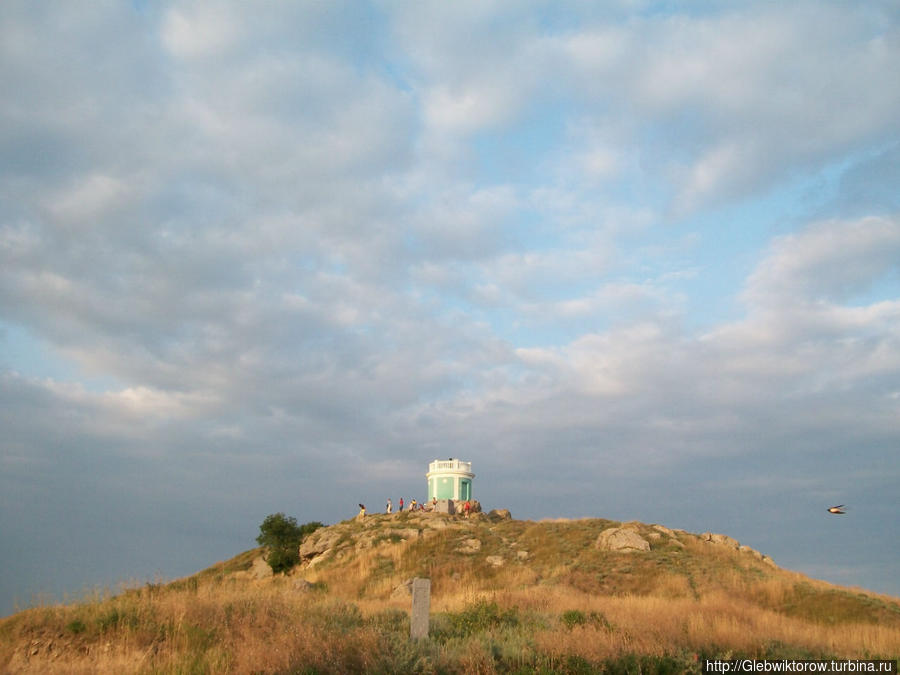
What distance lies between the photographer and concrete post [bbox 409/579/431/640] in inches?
551

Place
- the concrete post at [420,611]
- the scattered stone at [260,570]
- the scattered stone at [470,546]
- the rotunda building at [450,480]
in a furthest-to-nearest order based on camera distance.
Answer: the rotunda building at [450,480] → the scattered stone at [260,570] → the scattered stone at [470,546] → the concrete post at [420,611]

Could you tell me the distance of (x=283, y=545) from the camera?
4612 cm

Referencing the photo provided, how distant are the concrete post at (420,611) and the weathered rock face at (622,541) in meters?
24.1

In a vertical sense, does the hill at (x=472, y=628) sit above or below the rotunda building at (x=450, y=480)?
below

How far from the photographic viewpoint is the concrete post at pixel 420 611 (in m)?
14.0

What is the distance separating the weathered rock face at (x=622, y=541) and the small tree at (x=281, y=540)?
21166 millimetres

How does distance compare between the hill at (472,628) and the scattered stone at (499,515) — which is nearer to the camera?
the hill at (472,628)

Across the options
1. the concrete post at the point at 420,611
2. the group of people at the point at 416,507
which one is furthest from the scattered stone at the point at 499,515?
the concrete post at the point at 420,611

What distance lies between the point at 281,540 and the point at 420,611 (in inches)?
1405

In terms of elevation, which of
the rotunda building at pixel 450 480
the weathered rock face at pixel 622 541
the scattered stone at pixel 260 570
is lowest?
the scattered stone at pixel 260 570

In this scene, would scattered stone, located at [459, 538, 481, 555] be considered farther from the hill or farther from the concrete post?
the concrete post

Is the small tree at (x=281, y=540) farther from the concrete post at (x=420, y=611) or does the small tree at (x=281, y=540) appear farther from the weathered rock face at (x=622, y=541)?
the concrete post at (x=420, y=611)

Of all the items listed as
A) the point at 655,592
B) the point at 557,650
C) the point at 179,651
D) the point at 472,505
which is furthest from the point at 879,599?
the point at 472,505

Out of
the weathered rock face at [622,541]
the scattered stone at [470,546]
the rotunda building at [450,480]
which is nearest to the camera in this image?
the weathered rock face at [622,541]
